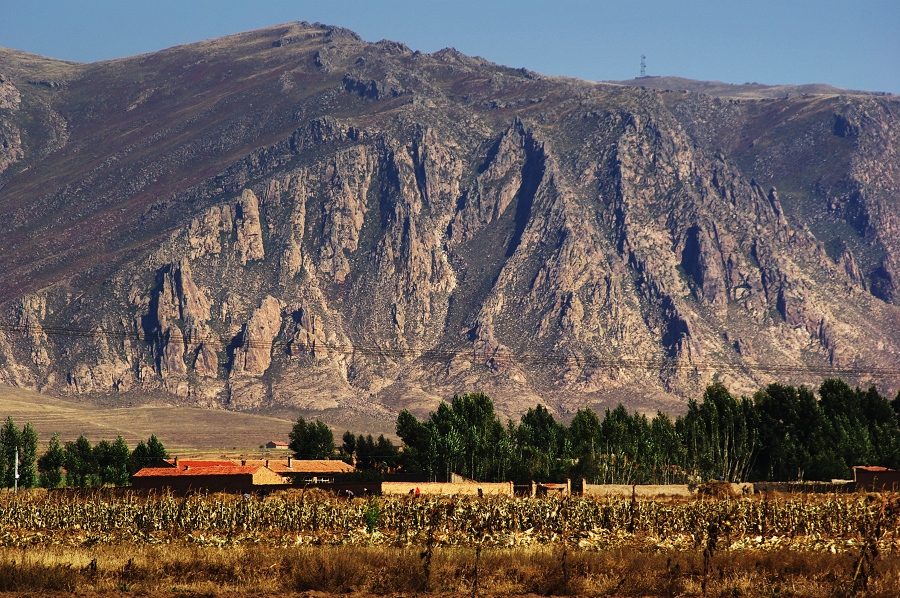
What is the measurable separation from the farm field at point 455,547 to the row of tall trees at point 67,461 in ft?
210

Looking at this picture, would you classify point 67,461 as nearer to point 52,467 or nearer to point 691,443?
point 52,467

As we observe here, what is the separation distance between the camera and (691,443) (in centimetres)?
14475

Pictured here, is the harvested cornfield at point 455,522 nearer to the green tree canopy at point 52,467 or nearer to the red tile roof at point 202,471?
the red tile roof at point 202,471

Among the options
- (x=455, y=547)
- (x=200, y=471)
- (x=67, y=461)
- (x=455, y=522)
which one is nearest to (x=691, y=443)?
(x=200, y=471)

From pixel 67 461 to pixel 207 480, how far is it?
47723 millimetres

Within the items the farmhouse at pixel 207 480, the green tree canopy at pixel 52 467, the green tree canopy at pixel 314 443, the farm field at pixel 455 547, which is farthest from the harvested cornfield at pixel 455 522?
the green tree canopy at pixel 314 443

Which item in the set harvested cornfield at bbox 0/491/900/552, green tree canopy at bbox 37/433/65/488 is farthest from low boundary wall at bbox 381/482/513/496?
green tree canopy at bbox 37/433/65/488

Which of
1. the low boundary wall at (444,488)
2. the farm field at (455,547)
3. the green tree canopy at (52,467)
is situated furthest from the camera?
the green tree canopy at (52,467)

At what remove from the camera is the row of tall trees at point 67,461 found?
138625 mm

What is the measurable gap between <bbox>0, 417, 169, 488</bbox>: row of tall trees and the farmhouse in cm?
2977

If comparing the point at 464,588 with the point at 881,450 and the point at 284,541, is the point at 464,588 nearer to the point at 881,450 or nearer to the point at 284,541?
the point at 284,541

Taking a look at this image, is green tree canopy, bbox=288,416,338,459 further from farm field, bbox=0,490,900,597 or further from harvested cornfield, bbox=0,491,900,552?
harvested cornfield, bbox=0,491,900,552

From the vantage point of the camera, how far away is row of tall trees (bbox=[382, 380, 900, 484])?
130375mm

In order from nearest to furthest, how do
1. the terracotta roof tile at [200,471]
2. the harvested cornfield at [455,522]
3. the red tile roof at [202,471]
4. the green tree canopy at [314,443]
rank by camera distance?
the harvested cornfield at [455,522]
the terracotta roof tile at [200,471]
the red tile roof at [202,471]
the green tree canopy at [314,443]
